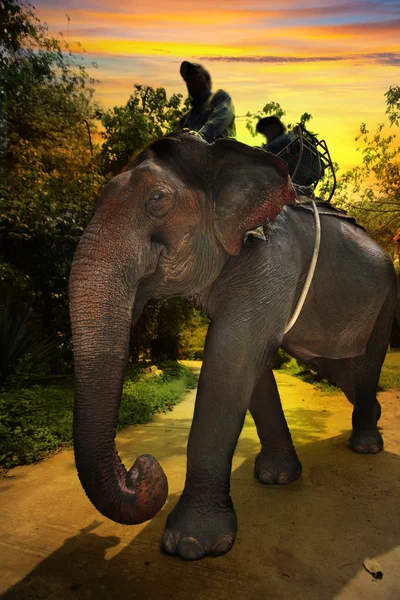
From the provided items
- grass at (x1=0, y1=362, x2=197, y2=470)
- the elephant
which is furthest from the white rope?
grass at (x1=0, y1=362, x2=197, y2=470)

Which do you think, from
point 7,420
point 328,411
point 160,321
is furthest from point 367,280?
point 160,321

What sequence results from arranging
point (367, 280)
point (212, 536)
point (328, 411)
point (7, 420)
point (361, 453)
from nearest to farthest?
1. point (212, 536)
2. point (367, 280)
3. point (361, 453)
4. point (7, 420)
5. point (328, 411)

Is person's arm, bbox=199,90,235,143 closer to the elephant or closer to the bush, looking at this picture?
the elephant

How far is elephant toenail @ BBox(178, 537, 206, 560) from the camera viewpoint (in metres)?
2.22

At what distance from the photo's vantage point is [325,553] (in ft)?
7.65

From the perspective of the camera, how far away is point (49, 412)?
4.96 meters

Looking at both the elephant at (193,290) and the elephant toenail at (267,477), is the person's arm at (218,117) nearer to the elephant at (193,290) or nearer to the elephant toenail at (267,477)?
the elephant at (193,290)

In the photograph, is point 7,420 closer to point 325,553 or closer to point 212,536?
point 212,536

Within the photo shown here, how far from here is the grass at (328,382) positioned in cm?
685

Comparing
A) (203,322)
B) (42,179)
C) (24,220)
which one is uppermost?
(42,179)

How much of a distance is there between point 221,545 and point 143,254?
1408 millimetres

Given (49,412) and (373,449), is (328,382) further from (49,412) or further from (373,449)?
(49,412)

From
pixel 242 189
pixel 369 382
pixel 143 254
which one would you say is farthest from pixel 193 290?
pixel 369 382

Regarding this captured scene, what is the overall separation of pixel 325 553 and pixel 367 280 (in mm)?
1713
